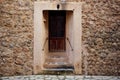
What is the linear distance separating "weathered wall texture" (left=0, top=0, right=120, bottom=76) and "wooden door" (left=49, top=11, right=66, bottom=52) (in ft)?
2.59

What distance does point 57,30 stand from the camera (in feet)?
29.0

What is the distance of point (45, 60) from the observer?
28.7 ft

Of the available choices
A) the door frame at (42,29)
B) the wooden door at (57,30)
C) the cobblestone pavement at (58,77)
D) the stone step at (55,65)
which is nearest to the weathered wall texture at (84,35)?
the door frame at (42,29)

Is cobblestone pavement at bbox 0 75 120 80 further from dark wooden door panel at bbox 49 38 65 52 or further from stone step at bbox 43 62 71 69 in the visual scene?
dark wooden door panel at bbox 49 38 65 52

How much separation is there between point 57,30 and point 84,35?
96cm

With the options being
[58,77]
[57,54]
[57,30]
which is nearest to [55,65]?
[57,54]

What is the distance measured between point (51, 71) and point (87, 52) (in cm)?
110

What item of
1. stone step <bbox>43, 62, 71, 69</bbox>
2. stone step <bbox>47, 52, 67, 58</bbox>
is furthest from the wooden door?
stone step <bbox>43, 62, 71, 69</bbox>

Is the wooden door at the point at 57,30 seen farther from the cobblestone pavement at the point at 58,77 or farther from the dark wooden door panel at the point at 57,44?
the cobblestone pavement at the point at 58,77

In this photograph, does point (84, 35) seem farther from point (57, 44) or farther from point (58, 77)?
point (58, 77)

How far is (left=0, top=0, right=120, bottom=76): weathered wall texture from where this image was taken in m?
8.17

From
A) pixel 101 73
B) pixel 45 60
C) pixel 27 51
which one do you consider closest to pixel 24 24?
pixel 27 51

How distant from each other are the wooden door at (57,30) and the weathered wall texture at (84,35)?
791mm

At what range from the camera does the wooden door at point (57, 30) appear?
8820 mm
